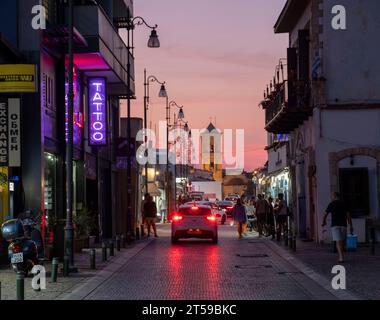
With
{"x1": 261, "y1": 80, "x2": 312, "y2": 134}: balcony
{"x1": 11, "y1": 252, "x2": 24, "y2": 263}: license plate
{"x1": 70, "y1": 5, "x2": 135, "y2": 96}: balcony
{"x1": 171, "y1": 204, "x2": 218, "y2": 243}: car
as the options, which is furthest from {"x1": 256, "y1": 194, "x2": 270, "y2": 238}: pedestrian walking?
{"x1": 11, "y1": 252, "x2": 24, "y2": 263}: license plate

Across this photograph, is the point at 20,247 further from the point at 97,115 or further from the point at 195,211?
the point at 195,211

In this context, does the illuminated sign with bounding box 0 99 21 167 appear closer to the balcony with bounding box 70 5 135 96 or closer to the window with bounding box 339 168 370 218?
the balcony with bounding box 70 5 135 96

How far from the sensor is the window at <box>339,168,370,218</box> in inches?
1180

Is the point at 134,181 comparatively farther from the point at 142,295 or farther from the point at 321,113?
the point at 142,295

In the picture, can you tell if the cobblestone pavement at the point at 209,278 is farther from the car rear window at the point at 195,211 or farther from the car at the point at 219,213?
the car at the point at 219,213

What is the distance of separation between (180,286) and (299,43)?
17.2 metres

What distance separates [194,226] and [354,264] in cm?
1261

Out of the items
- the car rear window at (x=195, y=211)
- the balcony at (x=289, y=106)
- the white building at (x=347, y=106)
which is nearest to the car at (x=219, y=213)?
the balcony at (x=289, y=106)

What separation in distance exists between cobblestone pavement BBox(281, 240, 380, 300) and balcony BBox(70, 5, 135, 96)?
9.12 m

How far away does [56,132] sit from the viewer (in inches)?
1065

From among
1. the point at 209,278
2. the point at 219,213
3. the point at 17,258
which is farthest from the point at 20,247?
the point at 219,213

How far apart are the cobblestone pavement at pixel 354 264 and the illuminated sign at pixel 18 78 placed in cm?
828

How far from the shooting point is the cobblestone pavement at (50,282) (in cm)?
1541
